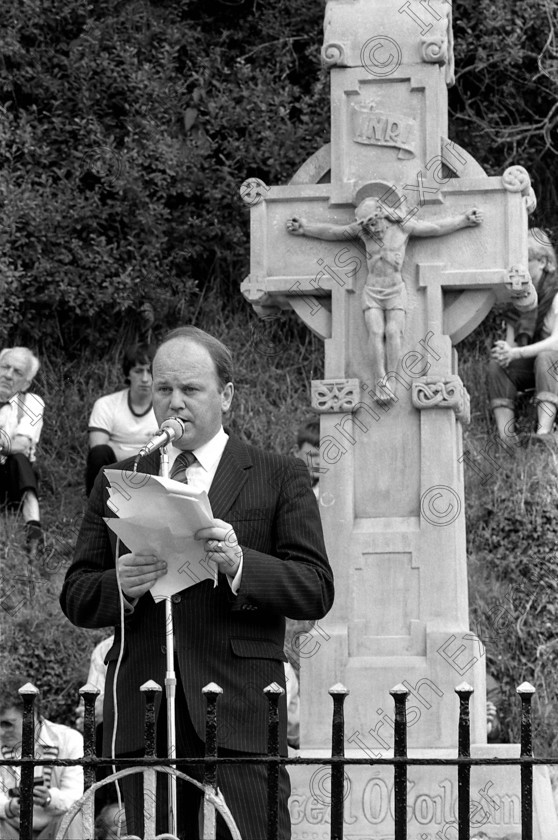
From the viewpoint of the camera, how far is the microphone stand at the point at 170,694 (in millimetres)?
3650

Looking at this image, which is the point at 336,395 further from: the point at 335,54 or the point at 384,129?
the point at 335,54

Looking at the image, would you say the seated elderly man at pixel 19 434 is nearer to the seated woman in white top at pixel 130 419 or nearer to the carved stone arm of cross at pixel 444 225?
the seated woman in white top at pixel 130 419

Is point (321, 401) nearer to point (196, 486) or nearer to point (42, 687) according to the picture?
point (42, 687)

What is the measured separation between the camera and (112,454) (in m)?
10.3

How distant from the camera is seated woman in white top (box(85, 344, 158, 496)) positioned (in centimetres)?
1039

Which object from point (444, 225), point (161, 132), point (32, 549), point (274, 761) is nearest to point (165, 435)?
point (274, 761)

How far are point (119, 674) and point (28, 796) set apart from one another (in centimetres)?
54

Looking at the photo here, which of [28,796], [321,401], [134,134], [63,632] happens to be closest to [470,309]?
[321,401]

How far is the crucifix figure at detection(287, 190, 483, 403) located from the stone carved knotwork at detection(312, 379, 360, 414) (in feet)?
0.40

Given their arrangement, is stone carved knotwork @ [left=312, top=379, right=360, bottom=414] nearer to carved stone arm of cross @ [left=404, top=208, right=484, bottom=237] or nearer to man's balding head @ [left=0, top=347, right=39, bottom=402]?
carved stone arm of cross @ [left=404, top=208, right=484, bottom=237]

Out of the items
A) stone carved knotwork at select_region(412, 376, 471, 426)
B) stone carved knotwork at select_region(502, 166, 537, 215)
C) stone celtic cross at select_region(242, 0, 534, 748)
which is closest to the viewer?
stone celtic cross at select_region(242, 0, 534, 748)

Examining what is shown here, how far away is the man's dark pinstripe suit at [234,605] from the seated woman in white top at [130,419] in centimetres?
622

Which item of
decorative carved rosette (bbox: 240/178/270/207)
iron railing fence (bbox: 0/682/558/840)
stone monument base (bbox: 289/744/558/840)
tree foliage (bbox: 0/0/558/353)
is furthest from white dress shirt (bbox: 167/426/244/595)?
tree foliage (bbox: 0/0/558/353)

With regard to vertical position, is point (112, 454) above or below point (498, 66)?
below
